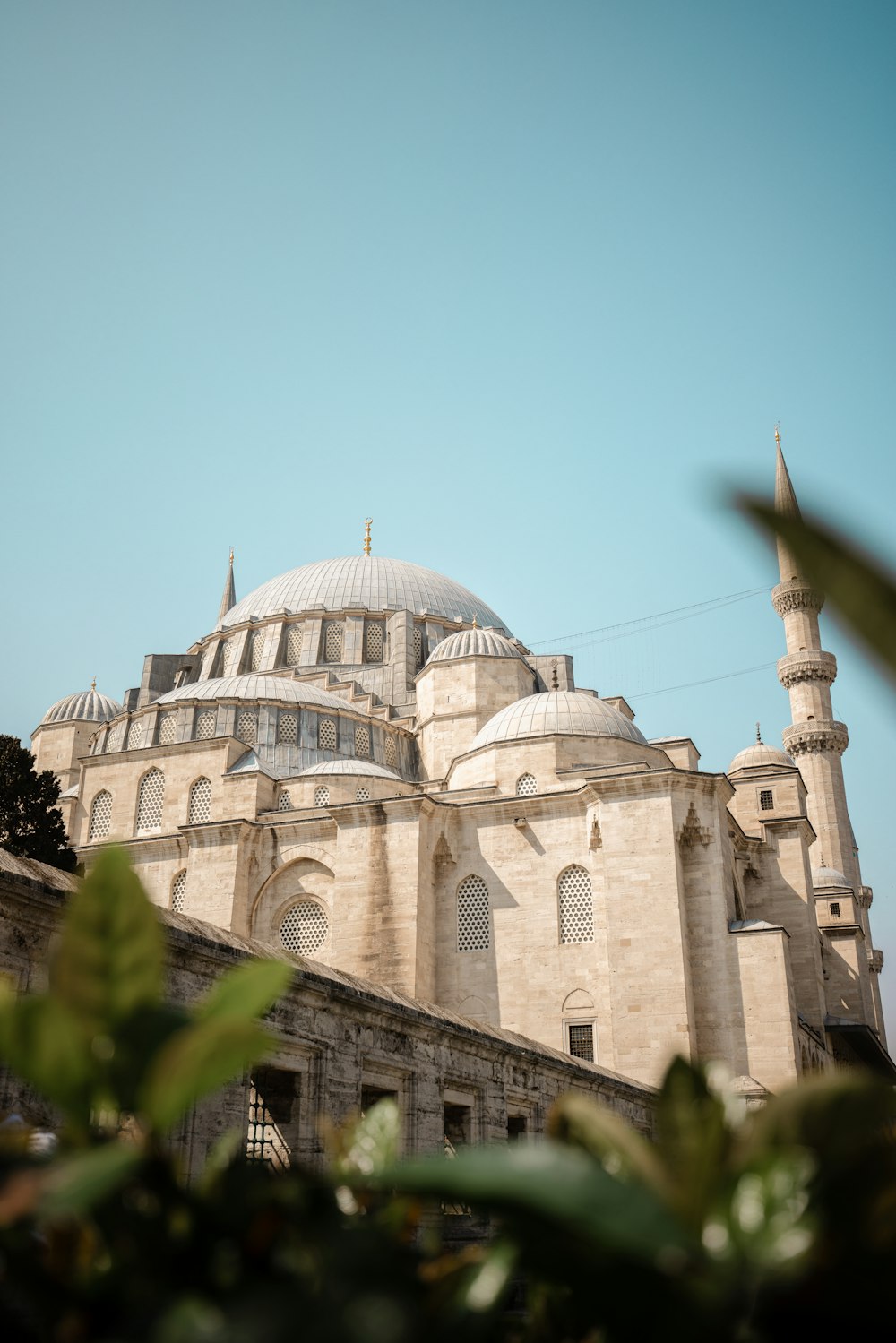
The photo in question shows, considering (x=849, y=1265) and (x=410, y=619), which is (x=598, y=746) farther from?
(x=849, y=1265)

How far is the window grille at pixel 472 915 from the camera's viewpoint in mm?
20359

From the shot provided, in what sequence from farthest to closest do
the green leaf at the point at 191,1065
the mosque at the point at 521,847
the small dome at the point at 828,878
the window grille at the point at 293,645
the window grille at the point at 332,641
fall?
the window grille at the point at 332,641 → the window grille at the point at 293,645 → the small dome at the point at 828,878 → the mosque at the point at 521,847 → the green leaf at the point at 191,1065

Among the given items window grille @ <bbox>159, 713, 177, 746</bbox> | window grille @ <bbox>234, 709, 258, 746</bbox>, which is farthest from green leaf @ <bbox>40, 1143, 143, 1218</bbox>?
window grille @ <bbox>159, 713, 177, 746</bbox>

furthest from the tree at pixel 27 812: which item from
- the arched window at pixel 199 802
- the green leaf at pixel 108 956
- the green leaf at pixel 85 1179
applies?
the green leaf at pixel 85 1179

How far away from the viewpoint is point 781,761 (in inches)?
1109

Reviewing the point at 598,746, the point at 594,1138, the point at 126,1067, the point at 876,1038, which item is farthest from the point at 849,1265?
the point at 876,1038

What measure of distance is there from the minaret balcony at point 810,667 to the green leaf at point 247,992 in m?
28.6

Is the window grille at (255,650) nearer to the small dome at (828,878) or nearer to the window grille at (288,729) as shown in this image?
the window grille at (288,729)

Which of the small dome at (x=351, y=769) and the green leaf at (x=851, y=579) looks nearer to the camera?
the green leaf at (x=851, y=579)

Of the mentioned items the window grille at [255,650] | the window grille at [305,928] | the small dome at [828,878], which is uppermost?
the window grille at [255,650]

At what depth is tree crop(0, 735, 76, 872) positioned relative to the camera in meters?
17.6

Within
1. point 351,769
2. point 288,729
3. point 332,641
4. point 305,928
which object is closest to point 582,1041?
point 305,928

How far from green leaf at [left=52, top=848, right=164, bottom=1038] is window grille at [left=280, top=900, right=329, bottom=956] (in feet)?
69.3

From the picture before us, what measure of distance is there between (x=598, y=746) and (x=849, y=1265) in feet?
72.0
